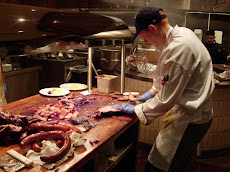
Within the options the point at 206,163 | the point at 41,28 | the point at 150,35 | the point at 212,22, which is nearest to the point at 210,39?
the point at 212,22

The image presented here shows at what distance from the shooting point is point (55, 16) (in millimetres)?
1840

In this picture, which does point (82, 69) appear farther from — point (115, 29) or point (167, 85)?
point (167, 85)

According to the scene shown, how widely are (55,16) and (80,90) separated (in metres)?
1.88

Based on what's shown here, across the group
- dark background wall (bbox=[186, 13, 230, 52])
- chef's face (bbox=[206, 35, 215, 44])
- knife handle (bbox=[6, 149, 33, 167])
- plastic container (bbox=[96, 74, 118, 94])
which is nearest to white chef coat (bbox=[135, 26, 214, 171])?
plastic container (bbox=[96, 74, 118, 94])

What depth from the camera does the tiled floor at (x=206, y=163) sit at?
13.0 ft


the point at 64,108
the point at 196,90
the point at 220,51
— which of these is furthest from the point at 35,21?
the point at 220,51

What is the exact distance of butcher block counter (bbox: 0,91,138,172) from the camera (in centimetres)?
186

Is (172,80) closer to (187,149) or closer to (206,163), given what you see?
(187,149)

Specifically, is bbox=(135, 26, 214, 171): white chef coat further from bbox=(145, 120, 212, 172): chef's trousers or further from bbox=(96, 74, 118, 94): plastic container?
bbox=(96, 74, 118, 94): plastic container

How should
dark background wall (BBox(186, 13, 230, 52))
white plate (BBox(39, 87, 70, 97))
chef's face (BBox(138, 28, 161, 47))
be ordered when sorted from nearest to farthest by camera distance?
chef's face (BBox(138, 28, 161, 47)) → white plate (BBox(39, 87, 70, 97)) → dark background wall (BBox(186, 13, 230, 52))

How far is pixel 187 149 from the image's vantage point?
96.3 inches

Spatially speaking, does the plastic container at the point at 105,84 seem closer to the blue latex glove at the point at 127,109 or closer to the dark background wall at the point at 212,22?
the blue latex glove at the point at 127,109

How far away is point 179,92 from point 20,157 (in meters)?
1.44

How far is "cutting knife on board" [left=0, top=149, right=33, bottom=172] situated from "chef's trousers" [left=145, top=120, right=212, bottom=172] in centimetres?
139
